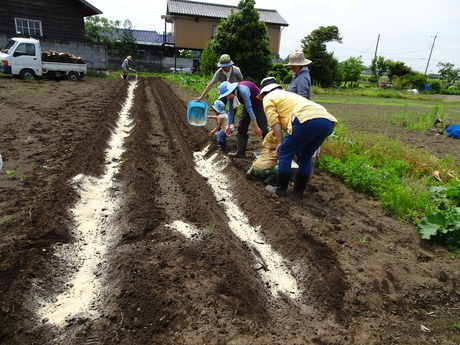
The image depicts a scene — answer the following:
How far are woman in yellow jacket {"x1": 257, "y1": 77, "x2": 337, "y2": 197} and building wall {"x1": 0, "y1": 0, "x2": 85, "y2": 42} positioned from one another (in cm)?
2116

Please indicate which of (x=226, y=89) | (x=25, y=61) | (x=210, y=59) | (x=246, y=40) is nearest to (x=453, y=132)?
(x=226, y=89)

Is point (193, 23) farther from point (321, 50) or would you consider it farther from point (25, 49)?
point (25, 49)

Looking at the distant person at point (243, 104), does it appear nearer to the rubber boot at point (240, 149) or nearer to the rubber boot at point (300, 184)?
the rubber boot at point (240, 149)

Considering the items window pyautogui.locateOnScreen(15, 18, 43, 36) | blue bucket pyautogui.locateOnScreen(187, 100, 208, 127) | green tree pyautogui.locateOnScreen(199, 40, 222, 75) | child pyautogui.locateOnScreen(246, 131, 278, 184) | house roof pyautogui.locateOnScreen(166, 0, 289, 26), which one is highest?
house roof pyautogui.locateOnScreen(166, 0, 289, 26)

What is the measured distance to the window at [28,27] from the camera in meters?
19.6

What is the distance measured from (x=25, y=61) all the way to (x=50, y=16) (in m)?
7.77

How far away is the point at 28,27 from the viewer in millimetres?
19844

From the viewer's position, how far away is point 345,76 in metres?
34.8

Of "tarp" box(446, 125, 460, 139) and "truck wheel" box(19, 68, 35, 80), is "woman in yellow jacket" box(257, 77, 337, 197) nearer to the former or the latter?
"tarp" box(446, 125, 460, 139)

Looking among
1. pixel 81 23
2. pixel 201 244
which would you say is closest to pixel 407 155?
pixel 201 244

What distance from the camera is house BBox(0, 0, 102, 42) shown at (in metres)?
19.3

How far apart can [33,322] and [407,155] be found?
21.4 feet

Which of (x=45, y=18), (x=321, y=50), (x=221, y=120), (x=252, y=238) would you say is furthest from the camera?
(x=321, y=50)

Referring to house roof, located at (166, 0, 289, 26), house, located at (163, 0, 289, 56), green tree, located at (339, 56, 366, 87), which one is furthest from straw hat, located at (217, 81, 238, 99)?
green tree, located at (339, 56, 366, 87)
